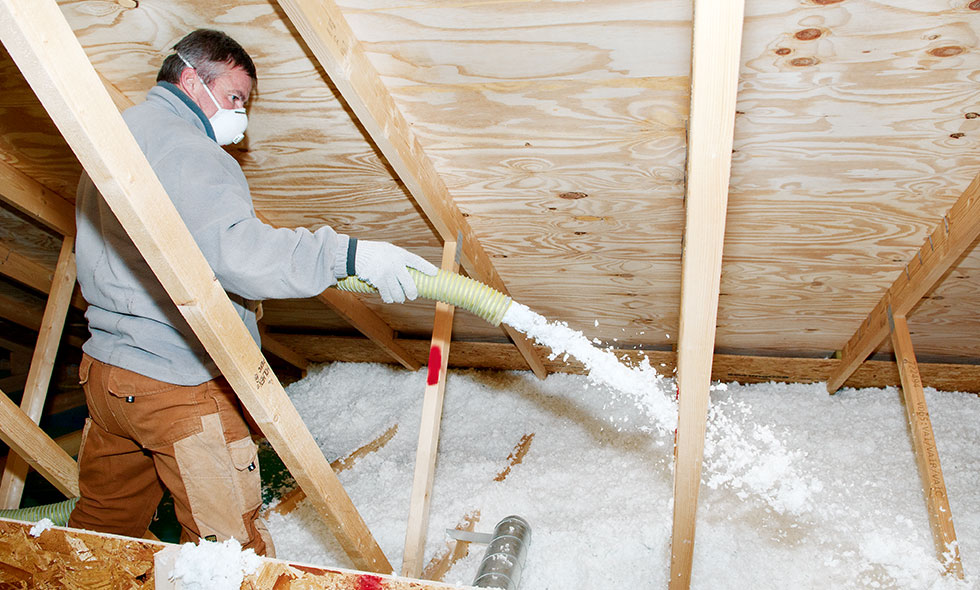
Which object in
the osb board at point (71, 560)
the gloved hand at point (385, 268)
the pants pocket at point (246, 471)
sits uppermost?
the gloved hand at point (385, 268)

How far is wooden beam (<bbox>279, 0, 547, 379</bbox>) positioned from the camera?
1.18 m

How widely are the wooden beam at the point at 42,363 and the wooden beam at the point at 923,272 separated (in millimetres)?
2507

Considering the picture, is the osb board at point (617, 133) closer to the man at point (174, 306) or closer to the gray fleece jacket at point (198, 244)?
the man at point (174, 306)

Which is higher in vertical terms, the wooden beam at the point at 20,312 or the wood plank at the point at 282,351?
the wooden beam at the point at 20,312

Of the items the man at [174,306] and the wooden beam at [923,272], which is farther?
the wooden beam at [923,272]

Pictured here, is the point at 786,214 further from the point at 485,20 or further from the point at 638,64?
the point at 485,20

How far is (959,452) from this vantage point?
7.61 feet

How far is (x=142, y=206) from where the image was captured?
0.83 m

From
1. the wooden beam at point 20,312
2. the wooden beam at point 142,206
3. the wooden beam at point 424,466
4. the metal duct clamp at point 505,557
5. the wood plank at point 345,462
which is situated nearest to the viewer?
the wooden beam at point 142,206

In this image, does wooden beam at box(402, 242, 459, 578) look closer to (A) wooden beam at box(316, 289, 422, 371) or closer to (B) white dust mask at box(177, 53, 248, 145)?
(B) white dust mask at box(177, 53, 248, 145)

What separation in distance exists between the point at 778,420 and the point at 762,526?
0.65m

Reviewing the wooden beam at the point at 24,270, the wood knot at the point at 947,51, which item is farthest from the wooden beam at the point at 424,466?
the wooden beam at the point at 24,270

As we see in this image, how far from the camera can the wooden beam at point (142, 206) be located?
0.71m

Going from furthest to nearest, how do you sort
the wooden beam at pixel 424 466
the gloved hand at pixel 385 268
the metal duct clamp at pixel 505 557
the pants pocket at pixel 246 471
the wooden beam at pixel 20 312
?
the wooden beam at pixel 20 312
the wooden beam at pixel 424 466
the metal duct clamp at pixel 505 557
the pants pocket at pixel 246 471
the gloved hand at pixel 385 268
